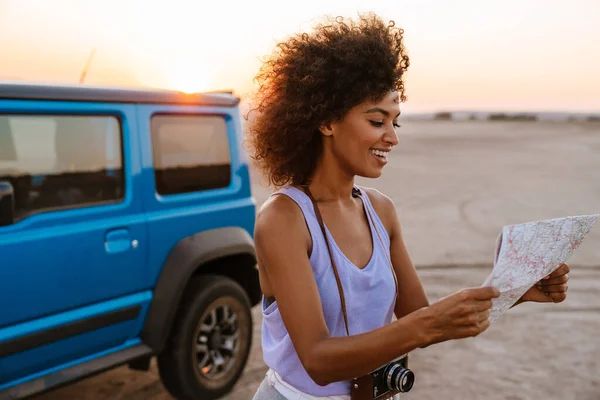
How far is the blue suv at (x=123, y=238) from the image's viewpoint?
3.20m

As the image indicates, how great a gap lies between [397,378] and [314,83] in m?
0.81

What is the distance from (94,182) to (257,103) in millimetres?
1956

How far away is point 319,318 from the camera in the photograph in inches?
59.2

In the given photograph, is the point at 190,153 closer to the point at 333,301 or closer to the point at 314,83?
the point at 314,83

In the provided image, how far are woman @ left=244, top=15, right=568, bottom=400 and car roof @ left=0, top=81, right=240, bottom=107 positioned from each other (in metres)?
1.79

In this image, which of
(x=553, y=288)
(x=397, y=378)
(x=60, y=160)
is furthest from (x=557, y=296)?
(x=60, y=160)

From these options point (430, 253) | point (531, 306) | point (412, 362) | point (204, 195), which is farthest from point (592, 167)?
point (204, 195)

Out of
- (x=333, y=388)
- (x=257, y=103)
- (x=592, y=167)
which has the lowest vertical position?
(x=592, y=167)

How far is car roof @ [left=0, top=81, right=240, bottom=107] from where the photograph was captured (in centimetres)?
317

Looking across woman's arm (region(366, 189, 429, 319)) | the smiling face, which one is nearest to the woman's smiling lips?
the smiling face

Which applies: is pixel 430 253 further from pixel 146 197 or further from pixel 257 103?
pixel 257 103

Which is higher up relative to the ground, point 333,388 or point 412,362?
point 333,388

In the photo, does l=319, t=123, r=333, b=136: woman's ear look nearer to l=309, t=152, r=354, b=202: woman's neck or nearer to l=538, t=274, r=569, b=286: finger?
l=309, t=152, r=354, b=202: woman's neck

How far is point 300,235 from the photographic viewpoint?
1.57 meters
